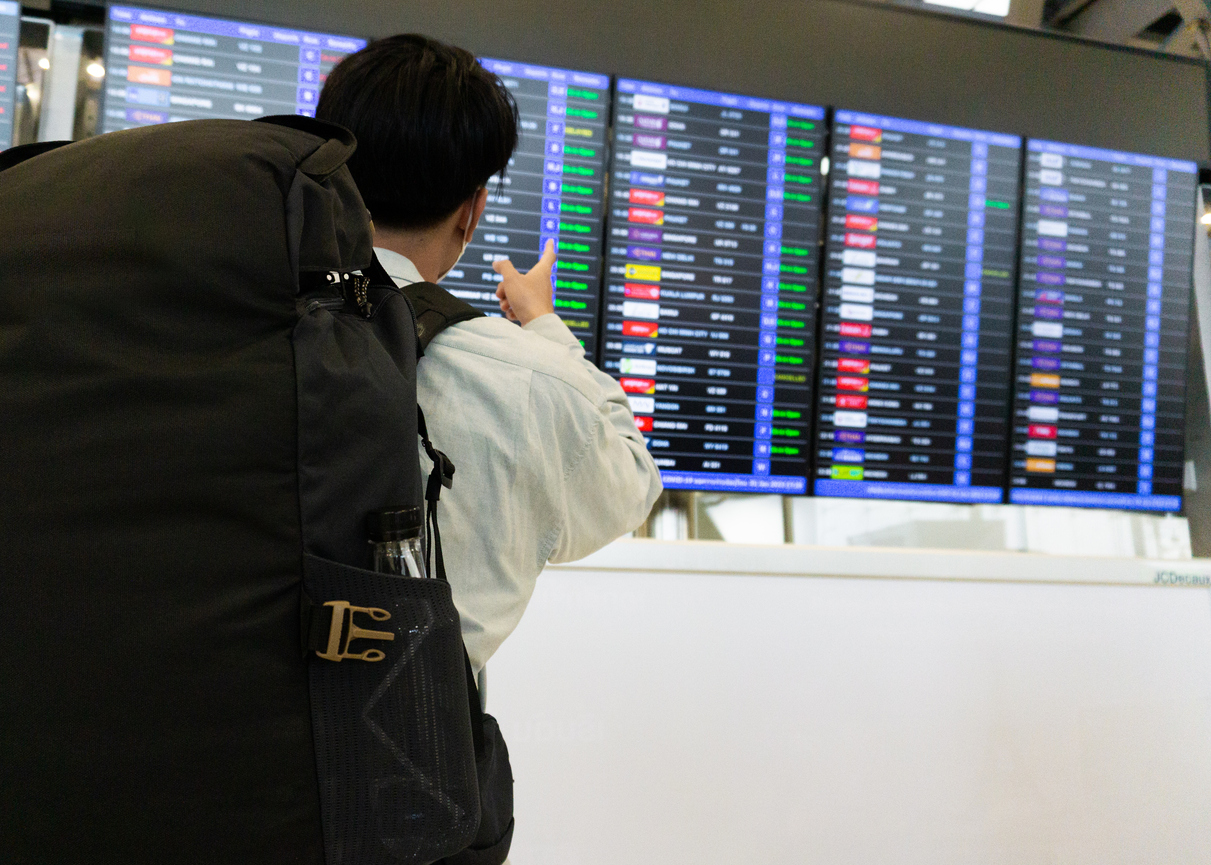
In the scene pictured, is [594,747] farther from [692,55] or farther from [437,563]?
[692,55]

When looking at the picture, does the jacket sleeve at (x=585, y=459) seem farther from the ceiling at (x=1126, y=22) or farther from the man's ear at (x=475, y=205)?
the ceiling at (x=1126, y=22)

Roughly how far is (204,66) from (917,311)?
5.25 ft

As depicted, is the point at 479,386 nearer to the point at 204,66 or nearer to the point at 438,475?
the point at 438,475

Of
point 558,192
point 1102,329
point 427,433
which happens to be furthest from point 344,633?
point 1102,329

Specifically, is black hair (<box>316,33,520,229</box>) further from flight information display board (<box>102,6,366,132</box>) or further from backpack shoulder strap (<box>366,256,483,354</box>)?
flight information display board (<box>102,6,366,132</box>)

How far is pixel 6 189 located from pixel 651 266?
1.40m

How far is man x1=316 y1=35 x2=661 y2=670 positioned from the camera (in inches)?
31.9

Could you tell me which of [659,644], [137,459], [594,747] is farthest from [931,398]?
[137,459]

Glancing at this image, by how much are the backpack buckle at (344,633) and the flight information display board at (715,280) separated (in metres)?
1.28

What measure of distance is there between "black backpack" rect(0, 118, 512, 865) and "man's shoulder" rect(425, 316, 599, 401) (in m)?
0.17

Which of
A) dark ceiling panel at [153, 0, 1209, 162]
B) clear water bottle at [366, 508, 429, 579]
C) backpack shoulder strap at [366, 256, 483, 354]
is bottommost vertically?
clear water bottle at [366, 508, 429, 579]

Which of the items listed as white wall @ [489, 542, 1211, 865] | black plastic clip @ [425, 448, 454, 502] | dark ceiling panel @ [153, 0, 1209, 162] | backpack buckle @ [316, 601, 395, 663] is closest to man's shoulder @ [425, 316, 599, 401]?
black plastic clip @ [425, 448, 454, 502]

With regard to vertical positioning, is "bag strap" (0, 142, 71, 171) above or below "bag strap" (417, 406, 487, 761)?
above

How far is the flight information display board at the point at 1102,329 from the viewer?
2.10 m
